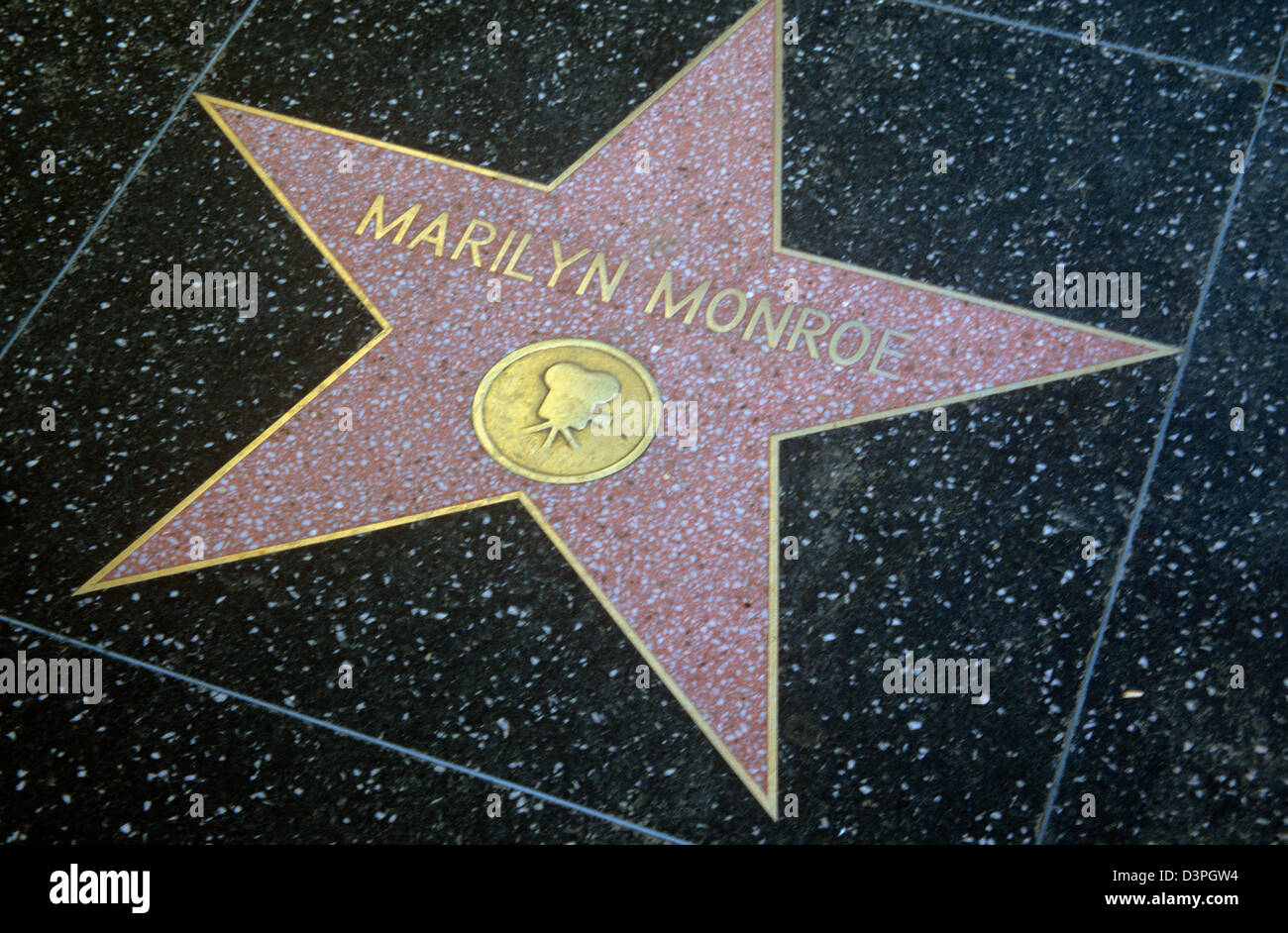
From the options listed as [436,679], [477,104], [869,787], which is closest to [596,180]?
[477,104]

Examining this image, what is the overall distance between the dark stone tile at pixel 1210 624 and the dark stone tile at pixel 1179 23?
41cm

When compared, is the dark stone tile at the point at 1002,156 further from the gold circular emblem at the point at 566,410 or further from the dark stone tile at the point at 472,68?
the gold circular emblem at the point at 566,410

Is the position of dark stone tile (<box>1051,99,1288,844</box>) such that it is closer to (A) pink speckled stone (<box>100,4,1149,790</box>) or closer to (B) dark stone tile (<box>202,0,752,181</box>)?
(A) pink speckled stone (<box>100,4,1149,790</box>)

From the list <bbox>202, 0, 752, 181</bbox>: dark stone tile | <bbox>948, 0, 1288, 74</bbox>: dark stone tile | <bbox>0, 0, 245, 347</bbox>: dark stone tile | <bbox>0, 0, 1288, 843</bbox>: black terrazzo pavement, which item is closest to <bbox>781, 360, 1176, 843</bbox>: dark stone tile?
<bbox>0, 0, 1288, 843</bbox>: black terrazzo pavement

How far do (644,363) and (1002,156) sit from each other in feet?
2.67

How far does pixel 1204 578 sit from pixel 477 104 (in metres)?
1.64

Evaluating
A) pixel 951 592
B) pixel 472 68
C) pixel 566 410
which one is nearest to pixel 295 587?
pixel 566 410

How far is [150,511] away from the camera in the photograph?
1.98 meters

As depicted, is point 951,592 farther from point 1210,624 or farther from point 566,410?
point 566,410

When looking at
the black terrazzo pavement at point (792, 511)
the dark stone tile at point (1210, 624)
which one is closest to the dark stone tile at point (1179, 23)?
the black terrazzo pavement at point (792, 511)

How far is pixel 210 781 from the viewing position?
6.28 ft

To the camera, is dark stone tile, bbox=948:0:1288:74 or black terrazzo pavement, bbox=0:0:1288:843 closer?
black terrazzo pavement, bbox=0:0:1288:843

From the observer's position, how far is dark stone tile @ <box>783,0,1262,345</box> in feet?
6.82

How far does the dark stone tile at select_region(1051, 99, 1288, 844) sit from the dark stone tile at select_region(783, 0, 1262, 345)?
0.14 m
